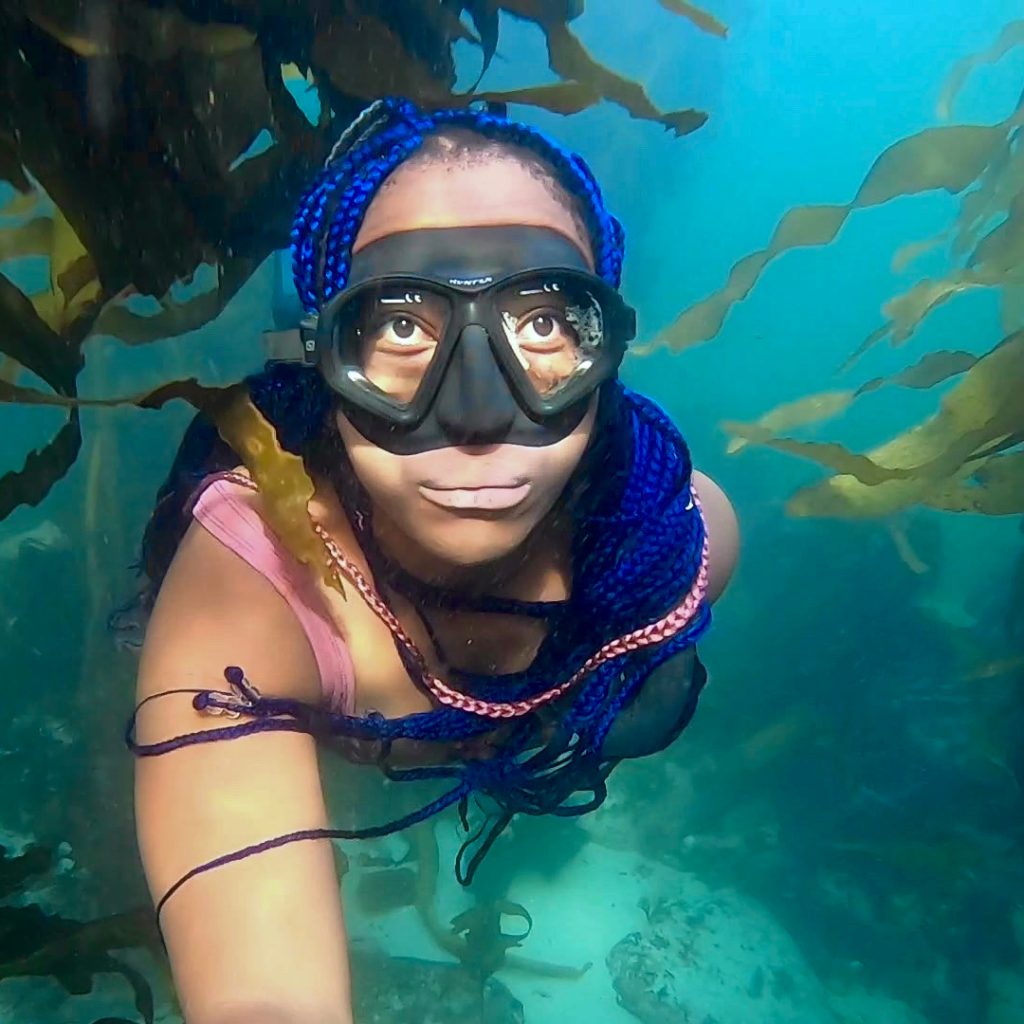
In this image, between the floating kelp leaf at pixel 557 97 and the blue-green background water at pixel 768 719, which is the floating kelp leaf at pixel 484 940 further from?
the floating kelp leaf at pixel 557 97

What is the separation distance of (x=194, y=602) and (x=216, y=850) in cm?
44

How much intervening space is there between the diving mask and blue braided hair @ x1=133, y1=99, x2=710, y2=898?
118 mm

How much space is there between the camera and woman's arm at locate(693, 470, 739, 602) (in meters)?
2.29

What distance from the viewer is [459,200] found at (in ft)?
5.20

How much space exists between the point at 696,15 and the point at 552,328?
1.49 m

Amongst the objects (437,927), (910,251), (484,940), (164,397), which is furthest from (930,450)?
(437,927)

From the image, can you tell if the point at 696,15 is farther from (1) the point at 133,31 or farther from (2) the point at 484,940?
(2) the point at 484,940

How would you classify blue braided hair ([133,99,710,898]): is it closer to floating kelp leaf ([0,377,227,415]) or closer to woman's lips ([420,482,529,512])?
floating kelp leaf ([0,377,227,415])

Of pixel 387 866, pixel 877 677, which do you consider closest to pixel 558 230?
pixel 387 866

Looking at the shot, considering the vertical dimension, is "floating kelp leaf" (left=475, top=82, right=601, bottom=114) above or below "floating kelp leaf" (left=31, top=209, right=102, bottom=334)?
above

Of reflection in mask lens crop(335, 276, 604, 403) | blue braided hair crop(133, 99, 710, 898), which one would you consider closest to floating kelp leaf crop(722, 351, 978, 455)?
blue braided hair crop(133, 99, 710, 898)

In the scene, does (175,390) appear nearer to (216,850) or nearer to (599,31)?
(216,850)

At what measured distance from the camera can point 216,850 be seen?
1335mm

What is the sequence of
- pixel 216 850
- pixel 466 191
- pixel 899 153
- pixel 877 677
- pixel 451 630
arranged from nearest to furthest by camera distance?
1. pixel 216 850
2. pixel 466 191
3. pixel 451 630
4. pixel 899 153
5. pixel 877 677
